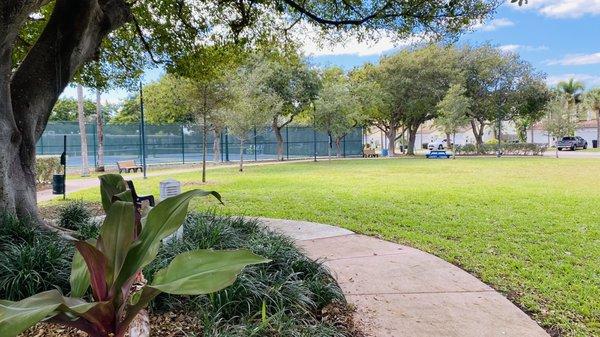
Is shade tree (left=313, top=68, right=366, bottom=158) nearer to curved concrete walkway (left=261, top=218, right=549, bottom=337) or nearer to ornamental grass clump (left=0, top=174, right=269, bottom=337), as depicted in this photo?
curved concrete walkway (left=261, top=218, right=549, bottom=337)

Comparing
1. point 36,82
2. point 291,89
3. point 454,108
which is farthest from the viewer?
point 291,89

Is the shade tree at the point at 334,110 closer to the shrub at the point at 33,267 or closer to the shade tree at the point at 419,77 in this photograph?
the shade tree at the point at 419,77

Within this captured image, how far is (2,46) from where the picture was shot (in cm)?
400

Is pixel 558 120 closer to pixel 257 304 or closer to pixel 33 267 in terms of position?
pixel 257 304

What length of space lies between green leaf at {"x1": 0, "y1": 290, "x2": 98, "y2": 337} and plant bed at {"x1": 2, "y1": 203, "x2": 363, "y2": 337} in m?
1.07

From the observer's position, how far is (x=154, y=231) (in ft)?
5.09

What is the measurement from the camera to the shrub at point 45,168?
513 inches

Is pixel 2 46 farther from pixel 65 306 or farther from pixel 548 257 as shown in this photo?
pixel 548 257

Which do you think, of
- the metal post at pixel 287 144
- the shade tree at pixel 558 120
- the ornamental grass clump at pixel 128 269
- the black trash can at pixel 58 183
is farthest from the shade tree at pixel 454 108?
the ornamental grass clump at pixel 128 269

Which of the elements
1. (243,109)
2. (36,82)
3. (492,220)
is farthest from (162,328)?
(243,109)

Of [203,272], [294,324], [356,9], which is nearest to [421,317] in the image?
[294,324]

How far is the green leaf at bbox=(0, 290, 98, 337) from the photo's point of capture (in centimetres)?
112

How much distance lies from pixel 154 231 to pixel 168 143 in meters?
24.3

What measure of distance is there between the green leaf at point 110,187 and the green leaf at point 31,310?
0.52 metres
